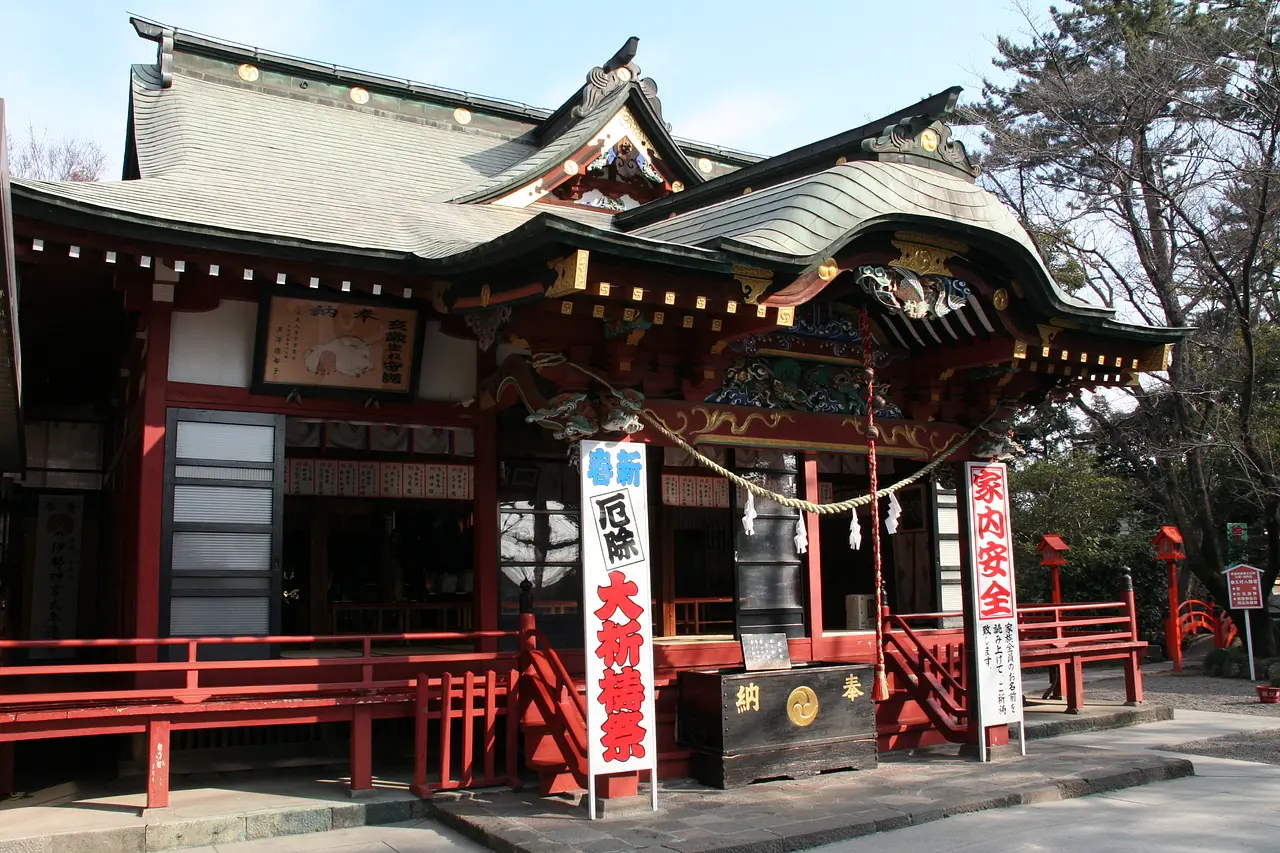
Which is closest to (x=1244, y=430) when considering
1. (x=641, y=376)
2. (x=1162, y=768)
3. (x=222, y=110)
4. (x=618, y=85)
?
(x=1162, y=768)

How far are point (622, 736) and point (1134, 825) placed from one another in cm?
357

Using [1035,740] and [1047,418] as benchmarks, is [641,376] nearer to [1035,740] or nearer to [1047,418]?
[1035,740]

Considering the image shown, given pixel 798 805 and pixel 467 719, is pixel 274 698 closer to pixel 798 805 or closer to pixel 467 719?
pixel 467 719

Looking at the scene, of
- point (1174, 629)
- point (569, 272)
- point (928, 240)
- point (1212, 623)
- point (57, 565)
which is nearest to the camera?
point (569, 272)

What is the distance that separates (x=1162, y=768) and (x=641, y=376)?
5483mm

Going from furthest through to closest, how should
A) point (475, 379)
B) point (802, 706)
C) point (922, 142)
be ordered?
point (475, 379) < point (922, 142) < point (802, 706)

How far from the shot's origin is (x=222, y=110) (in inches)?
469

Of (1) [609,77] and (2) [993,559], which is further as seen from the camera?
(1) [609,77]

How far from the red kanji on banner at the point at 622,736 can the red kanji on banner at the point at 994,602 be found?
147 inches

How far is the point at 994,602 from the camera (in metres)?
9.39

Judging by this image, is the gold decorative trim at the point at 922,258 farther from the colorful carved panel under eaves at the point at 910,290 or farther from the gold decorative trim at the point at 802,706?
the gold decorative trim at the point at 802,706

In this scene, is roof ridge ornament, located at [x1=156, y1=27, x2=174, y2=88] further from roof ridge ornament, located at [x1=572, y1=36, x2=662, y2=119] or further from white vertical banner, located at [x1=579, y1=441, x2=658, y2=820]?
white vertical banner, located at [x1=579, y1=441, x2=658, y2=820]

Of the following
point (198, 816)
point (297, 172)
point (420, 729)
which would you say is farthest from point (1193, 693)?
point (297, 172)

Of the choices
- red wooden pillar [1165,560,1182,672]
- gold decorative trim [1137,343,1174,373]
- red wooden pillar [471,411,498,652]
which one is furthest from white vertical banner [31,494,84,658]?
red wooden pillar [1165,560,1182,672]
